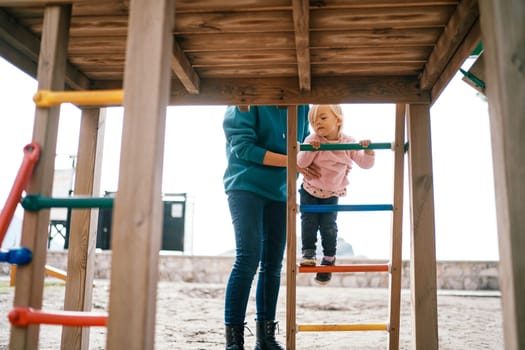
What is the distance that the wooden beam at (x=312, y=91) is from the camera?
7.72 feet

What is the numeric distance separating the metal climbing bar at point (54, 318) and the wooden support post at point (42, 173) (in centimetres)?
6

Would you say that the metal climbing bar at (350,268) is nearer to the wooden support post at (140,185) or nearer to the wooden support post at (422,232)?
the wooden support post at (422,232)

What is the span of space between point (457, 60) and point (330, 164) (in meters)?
1.30

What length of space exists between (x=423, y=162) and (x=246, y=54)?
1.03 meters

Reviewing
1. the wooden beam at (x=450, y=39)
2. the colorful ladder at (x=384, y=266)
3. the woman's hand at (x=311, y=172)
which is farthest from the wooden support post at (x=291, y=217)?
the wooden beam at (x=450, y=39)

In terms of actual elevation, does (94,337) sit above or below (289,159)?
below

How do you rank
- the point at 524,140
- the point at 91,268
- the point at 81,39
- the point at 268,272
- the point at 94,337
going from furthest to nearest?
the point at 94,337, the point at 268,272, the point at 91,268, the point at 81,39, the point at 524,140

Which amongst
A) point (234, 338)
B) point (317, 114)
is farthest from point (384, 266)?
point (317, 114)

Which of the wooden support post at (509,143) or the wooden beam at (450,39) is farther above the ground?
the wooden beam at (450,39)

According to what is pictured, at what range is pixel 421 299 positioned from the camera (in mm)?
2201

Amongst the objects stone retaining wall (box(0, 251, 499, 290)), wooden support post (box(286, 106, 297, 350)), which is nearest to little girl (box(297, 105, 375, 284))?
wooden support post (box(286, 106, 297, 350))

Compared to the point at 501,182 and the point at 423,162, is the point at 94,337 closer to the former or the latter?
the point at 423,162

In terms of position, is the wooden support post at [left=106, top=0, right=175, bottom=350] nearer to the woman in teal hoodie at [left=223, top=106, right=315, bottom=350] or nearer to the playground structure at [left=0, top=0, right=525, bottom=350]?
the playground structure at [left=0, top=0, right=525, bottom=350]

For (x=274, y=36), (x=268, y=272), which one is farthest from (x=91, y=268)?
(x=274, y=36)
